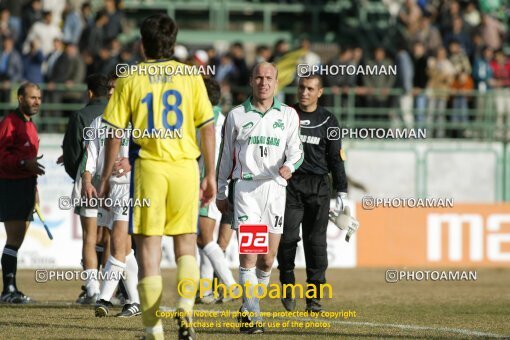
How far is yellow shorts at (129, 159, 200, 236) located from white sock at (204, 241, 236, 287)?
4.48 m

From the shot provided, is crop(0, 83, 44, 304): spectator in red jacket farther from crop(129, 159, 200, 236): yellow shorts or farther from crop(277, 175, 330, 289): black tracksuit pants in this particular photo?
crop(129, 159, 200, 236): yellow shorts

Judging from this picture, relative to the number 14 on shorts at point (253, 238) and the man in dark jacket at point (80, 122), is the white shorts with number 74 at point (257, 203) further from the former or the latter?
the man in dark jacket at point (80, 122)

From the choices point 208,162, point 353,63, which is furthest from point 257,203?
point 353,63

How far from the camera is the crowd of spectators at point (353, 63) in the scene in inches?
913

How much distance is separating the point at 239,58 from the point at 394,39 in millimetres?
5848

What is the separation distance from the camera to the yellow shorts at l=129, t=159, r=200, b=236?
27.5 feet

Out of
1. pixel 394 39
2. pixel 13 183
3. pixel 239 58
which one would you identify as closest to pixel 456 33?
pixel 394 39

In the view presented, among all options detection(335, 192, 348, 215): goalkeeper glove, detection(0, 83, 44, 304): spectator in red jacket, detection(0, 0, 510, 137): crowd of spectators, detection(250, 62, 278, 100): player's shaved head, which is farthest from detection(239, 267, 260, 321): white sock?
detection(0, 0, 510, 137): crowd of spectators

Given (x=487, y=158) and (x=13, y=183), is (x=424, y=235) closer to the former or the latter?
(x=487, y=158)

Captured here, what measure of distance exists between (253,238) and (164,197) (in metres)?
2.11

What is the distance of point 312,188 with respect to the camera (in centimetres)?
1222

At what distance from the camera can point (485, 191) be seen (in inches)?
944

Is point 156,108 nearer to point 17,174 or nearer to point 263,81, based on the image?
point 263,81

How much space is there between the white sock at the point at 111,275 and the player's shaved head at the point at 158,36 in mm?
3335
